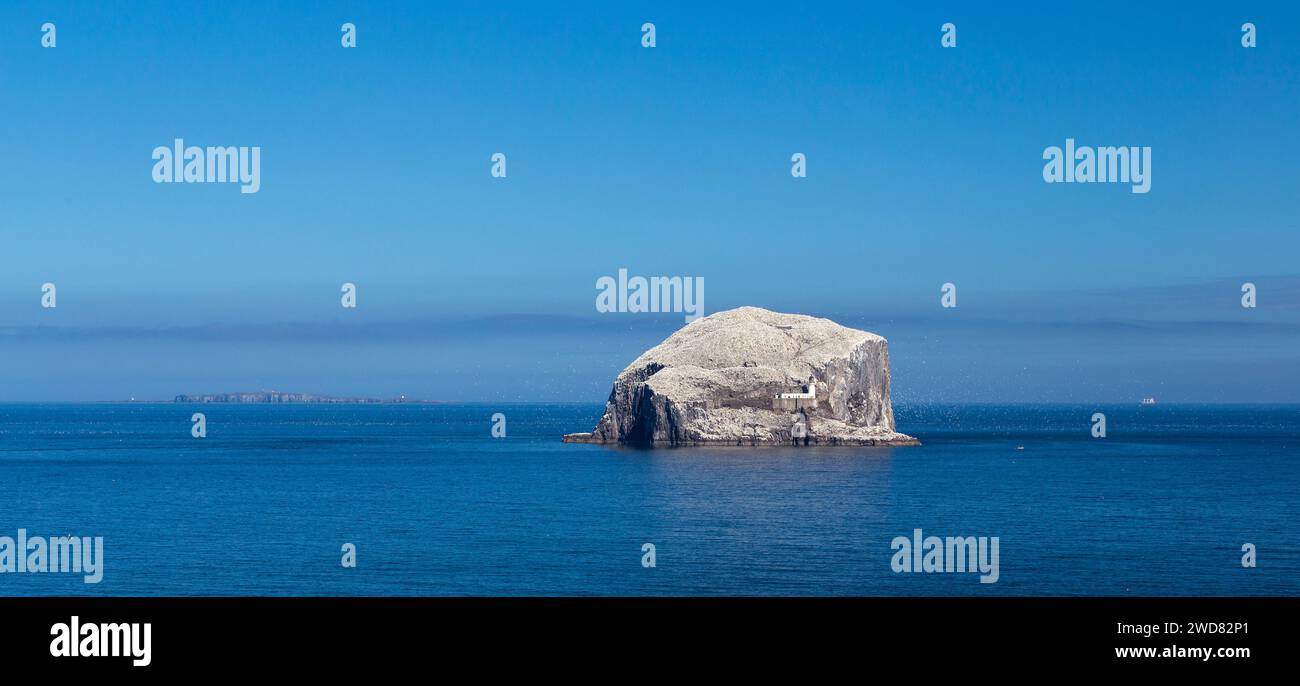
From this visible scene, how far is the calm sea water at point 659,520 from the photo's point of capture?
52781 millimetres

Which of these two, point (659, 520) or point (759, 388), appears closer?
point (659, 520)

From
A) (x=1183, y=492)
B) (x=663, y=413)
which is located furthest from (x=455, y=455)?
(x=1183, y=492)

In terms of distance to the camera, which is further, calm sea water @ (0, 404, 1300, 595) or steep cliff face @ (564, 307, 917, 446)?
steep cliff face @ (564, 307, 917, 446)

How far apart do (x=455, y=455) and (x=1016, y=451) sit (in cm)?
7643

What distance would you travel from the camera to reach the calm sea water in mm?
52781

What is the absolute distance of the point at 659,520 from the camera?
76.4m

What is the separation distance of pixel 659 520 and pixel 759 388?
3169 inches

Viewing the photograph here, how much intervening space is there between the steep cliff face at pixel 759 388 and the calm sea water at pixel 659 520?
33.2 feet

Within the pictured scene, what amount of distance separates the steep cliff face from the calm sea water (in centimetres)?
1011
